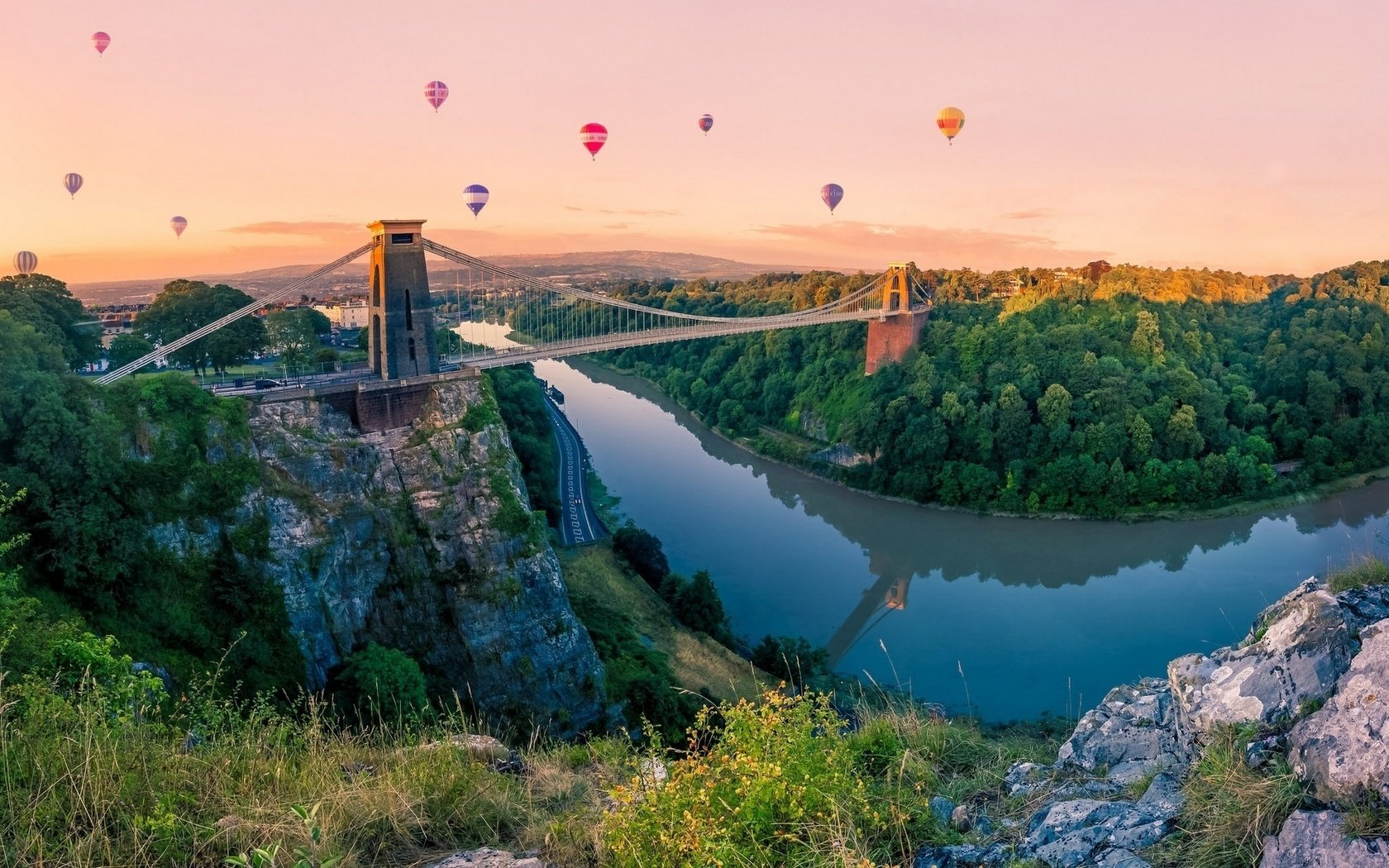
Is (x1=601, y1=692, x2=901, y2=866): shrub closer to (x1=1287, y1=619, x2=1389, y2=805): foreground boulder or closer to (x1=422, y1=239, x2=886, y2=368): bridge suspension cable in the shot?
(x1=1287, y1=619, x2=1389, y2=805): foreground boulder

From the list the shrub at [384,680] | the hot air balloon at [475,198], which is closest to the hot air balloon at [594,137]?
the hot air balloon at [475,198]

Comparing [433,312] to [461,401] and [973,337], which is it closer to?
[461,401]

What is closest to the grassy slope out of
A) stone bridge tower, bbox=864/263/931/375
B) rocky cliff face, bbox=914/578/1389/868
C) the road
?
the road

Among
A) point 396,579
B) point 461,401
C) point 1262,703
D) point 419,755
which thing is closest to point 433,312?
point 461,401

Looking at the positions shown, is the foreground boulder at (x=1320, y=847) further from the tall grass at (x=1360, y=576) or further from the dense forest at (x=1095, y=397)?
the dense forest at (x=1095, y=397)

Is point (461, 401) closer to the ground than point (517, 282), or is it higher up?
closer to the ground

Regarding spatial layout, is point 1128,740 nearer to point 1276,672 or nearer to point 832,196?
point 1276,672
